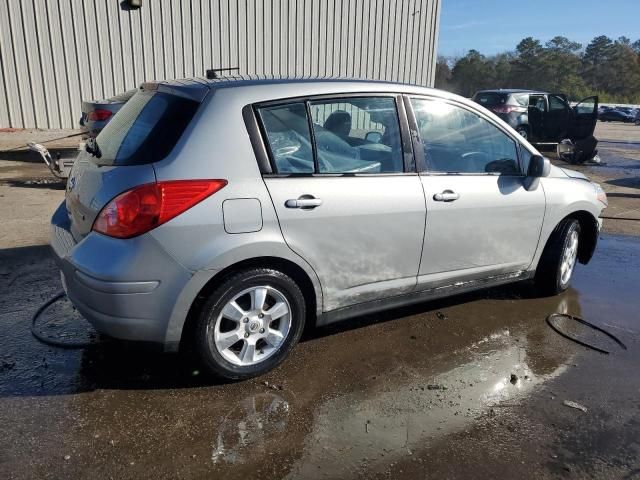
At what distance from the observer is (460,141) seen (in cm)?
378

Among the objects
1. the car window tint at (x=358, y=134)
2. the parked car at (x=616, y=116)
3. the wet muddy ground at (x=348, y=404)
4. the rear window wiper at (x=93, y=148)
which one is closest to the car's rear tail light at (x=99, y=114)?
the wet muddy ground at (x=348, y=404)

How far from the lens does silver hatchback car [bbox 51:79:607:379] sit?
106 inches

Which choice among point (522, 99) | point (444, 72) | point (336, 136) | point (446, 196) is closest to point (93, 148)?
point (336, 136)

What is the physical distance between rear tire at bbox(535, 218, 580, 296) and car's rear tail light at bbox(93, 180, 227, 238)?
9.97 ft

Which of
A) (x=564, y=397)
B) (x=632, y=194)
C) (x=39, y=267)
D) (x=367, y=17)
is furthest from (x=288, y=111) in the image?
(x=367, y=17)

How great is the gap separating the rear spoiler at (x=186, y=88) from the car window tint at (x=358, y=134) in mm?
648

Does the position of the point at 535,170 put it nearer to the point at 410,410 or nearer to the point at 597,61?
the point at 410,410

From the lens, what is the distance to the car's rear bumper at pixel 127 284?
103 inches

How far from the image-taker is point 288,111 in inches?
121

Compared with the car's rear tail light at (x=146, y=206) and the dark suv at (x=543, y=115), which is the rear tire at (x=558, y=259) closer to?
the car's rear tail light at (x=146, y=206)

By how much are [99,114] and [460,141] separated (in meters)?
6.61

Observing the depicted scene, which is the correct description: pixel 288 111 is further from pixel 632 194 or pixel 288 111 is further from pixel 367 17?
pixel 367 17

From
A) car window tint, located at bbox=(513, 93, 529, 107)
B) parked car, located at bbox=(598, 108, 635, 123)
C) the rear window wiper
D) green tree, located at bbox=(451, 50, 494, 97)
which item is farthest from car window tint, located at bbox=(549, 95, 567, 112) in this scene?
green tree, located at bbox=(451, 50, 494, 97)

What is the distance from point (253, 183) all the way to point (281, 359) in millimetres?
1091
